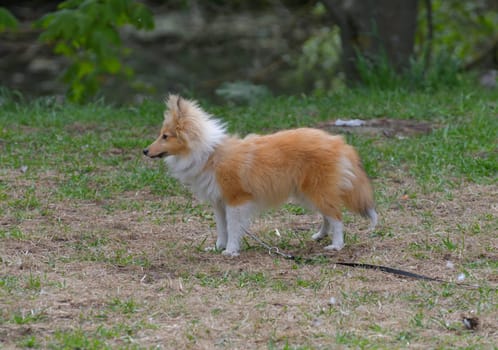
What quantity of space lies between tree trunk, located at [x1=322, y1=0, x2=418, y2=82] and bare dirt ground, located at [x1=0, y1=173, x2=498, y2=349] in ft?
18.1

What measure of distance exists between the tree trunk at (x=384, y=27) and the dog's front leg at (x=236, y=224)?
23.6ft

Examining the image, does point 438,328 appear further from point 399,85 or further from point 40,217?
point 399,85

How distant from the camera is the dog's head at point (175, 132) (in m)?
6.82

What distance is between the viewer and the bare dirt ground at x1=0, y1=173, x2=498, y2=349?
5.13m

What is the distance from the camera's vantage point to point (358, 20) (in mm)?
13633

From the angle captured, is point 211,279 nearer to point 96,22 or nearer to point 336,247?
point 336,247

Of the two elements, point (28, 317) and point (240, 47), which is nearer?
point (28, 317)

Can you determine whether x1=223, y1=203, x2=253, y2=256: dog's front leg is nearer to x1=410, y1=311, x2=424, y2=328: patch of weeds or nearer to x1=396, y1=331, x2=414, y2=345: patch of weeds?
x1=410, y1=311, x2=424, y2=328: patch of weeds

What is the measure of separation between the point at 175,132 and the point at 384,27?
7.49m

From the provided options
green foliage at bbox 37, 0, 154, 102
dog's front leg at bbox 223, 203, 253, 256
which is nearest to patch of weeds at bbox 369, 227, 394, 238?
dog's front leg at bbox 223, 203, 253, 256

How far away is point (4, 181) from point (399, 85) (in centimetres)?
622

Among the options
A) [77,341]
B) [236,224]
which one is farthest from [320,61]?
[77,341]

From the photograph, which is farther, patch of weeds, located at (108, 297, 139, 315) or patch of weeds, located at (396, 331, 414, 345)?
patch of weeds, located at (108, 297, 139, 315)

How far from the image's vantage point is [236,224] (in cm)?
681
